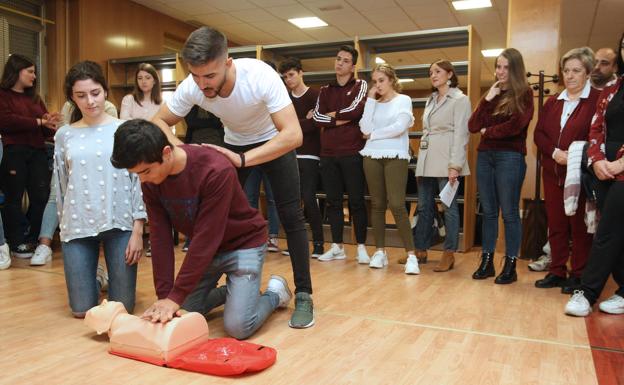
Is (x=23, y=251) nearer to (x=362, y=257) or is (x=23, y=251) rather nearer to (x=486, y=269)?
(x=362, y=257)

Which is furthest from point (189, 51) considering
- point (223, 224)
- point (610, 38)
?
point (610, 38)

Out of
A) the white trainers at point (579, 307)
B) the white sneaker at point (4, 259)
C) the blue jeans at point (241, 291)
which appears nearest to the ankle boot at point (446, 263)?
the white trainers at point (579, 307)

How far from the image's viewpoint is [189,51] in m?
1.77

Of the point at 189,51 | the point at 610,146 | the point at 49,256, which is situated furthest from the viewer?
the point at 49,256

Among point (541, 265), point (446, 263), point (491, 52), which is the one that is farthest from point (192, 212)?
point (491, 52)

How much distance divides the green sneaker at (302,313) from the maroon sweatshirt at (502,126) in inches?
61.0

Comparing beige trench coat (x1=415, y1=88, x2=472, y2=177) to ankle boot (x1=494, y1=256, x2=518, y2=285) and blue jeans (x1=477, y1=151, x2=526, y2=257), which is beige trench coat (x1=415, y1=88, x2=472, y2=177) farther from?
ankle boot (x1=494, y1=256, x2=518, y2=285)

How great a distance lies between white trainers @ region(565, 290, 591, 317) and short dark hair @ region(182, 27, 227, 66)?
191 centimetres

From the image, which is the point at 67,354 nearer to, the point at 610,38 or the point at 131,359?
the point at 131,359

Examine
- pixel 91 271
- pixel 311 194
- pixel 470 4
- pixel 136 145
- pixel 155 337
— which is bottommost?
pixel 155 337

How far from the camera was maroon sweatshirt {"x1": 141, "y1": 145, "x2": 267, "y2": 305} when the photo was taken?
70.7 inches

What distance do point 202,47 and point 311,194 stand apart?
2107mm

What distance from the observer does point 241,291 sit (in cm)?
204

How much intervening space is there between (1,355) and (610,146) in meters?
2.72
